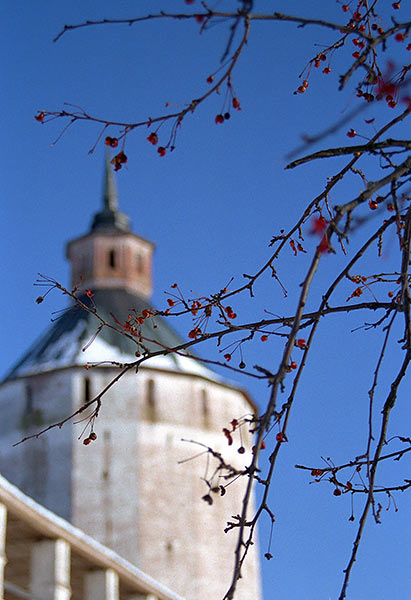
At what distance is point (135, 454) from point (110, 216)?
740 cm

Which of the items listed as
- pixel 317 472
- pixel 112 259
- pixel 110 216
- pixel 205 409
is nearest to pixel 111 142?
pixel 317 472

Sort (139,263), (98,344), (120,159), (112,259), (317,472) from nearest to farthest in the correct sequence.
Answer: (120,159) → (317,472) → (98,344) → (112,259) → (139,263)

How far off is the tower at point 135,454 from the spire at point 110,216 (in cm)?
307

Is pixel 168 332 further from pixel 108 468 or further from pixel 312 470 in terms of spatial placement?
pixel 312 470

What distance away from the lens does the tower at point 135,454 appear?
2066cm

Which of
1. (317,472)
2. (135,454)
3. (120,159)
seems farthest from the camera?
(135,454)

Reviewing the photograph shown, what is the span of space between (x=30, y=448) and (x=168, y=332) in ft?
13.2

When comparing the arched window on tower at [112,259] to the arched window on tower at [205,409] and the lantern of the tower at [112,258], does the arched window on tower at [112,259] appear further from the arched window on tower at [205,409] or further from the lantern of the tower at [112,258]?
the arched window on tower at [205,409]

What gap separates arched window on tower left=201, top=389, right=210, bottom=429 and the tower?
3 cm

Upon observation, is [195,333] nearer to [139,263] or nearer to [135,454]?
[135,454]

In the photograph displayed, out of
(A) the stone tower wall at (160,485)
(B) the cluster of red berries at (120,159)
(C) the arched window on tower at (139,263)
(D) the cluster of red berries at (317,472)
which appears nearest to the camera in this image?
(B) the cluster of red berries at (120,159)

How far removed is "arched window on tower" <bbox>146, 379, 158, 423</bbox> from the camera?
71.3ft

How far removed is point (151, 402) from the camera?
71.9ft

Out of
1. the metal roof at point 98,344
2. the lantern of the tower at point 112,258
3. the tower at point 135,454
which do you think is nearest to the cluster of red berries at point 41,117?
the tower at point 135,454
